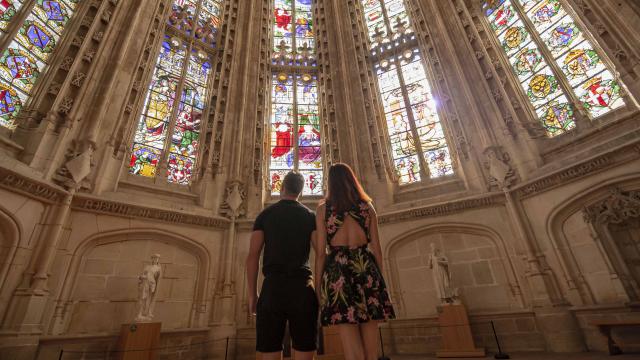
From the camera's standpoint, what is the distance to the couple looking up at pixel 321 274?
1.67 m

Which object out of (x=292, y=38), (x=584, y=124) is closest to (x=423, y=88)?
(x=584, y=124)

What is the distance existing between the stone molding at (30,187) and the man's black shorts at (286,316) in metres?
5.67

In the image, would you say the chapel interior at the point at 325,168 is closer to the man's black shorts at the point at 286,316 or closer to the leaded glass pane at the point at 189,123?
the leaded glass pane at the point at 189,123

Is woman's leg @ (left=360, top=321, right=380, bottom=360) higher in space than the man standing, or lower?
lower

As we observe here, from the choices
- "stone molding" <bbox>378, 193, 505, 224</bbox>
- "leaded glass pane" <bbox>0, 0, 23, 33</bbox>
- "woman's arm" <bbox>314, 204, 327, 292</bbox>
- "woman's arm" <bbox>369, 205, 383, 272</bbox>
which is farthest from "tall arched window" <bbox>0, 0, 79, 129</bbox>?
"stone molding" <bbox>378, 193, 505, 224</bbox>

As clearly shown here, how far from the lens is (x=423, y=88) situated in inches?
375

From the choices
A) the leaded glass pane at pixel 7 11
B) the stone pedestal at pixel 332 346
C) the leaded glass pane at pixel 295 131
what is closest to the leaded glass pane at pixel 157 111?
the leaded glass pane at pixel 7 11

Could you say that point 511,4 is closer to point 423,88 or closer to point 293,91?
point 423,88

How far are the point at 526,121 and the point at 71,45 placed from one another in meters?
10.2

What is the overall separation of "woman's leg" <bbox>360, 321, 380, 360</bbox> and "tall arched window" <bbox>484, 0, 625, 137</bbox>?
7243 mm

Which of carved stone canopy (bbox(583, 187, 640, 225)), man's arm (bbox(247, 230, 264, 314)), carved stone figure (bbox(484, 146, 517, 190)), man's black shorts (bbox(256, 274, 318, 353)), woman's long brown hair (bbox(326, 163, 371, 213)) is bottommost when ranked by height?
man's black shorts (bbox(256, 274, 318, 353))

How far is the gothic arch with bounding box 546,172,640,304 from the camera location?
538 cm

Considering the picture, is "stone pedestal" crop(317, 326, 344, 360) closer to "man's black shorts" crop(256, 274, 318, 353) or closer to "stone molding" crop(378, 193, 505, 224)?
"stone molding" crop(378, 193, 505, 224)

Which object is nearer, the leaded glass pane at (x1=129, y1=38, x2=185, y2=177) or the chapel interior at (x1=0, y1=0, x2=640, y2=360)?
the chapel interior at (x1=0, y1=0, x2=640, y2=360)
